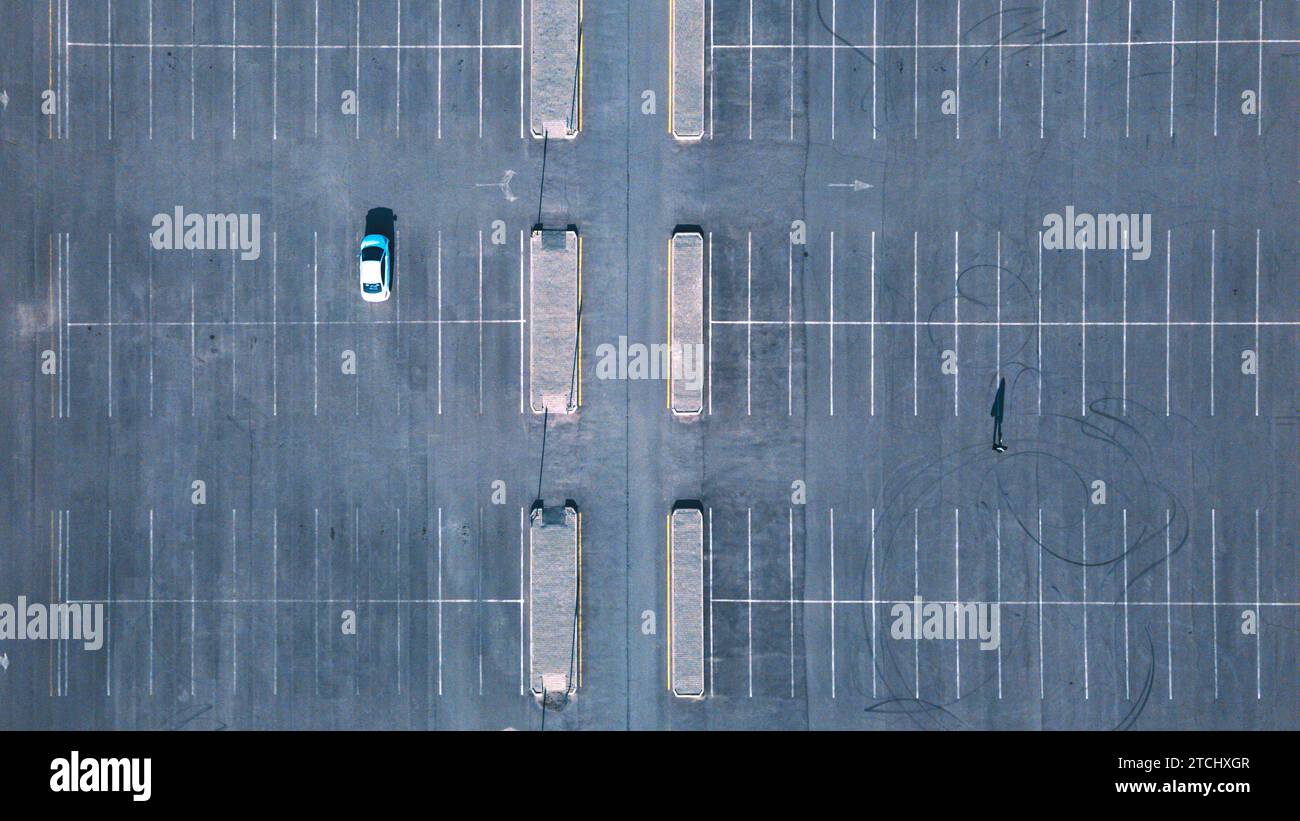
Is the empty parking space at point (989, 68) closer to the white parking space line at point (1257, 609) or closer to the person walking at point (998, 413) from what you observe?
the person walking at point (998, 413)

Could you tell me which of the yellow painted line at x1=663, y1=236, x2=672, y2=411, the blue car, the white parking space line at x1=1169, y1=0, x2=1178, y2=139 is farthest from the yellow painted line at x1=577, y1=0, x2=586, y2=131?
the white parking space line at x1=1169, y1=0, x2=1178, y2=139

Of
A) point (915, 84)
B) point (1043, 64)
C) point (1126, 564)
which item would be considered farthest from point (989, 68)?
point (1126, 564)

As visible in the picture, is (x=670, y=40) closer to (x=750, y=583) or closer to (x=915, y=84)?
(x=915, y=84)

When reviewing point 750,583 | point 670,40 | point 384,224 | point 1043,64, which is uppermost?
point 670,40

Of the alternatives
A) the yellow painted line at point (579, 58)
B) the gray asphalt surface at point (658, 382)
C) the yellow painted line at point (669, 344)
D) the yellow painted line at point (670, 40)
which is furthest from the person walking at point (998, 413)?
the yellow painted line at point (579, 58)

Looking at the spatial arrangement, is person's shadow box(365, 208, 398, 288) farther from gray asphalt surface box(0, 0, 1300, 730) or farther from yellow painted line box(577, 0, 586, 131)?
yellow painted line box(577, 0, 586, 131)

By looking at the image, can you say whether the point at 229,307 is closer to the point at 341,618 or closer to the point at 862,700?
the point at 341,618
